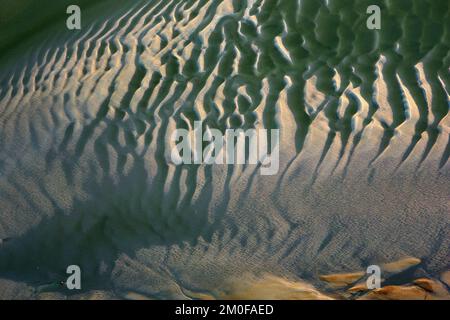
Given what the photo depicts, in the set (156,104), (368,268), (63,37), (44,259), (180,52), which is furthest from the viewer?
(63,37)

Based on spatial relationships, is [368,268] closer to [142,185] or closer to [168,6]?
[142,185]

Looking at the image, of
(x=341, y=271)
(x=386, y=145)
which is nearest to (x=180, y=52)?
(x=386, y=145)

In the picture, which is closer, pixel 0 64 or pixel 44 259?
pixel 44 259

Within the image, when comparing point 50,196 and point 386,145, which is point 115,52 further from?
point 386,145

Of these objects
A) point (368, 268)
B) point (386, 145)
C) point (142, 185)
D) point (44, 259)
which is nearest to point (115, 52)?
A: point (142, 185)

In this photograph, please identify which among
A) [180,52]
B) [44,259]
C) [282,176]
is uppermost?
[180,52]

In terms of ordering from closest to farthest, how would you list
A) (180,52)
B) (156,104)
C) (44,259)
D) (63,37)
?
(44,259) → (156,104) → (180,52) → (63,37)

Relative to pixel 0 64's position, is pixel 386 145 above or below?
below
